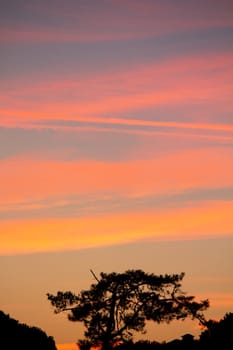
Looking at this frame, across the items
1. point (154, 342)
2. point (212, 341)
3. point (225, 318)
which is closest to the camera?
point (212, 341)

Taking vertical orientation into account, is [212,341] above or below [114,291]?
below

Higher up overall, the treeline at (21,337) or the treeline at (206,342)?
the treeline at (21,337)

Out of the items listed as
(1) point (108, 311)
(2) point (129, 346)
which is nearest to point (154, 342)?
(2) point (129, 346)

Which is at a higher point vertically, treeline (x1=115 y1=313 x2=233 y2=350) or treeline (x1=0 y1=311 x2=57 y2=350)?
treeline (x1=0 y1=311 x2=57 y2=350)

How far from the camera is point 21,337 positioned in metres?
43.2

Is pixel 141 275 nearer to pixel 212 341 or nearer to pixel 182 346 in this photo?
pixel 182 346

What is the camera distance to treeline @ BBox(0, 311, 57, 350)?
138ft

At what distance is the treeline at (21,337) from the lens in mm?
42062

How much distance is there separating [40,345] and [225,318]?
519 inches

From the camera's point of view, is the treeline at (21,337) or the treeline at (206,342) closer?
the treeline at (206,342)

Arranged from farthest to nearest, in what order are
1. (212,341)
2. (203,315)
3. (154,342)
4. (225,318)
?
(203,315) < (154,342) < (225,318) < (212,341)

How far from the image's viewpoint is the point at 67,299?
53406 millimetres

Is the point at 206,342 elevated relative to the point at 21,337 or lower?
lower

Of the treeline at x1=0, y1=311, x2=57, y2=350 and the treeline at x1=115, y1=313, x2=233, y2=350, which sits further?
the treeline at x1=0, y1=311, x2=57, y2=350
